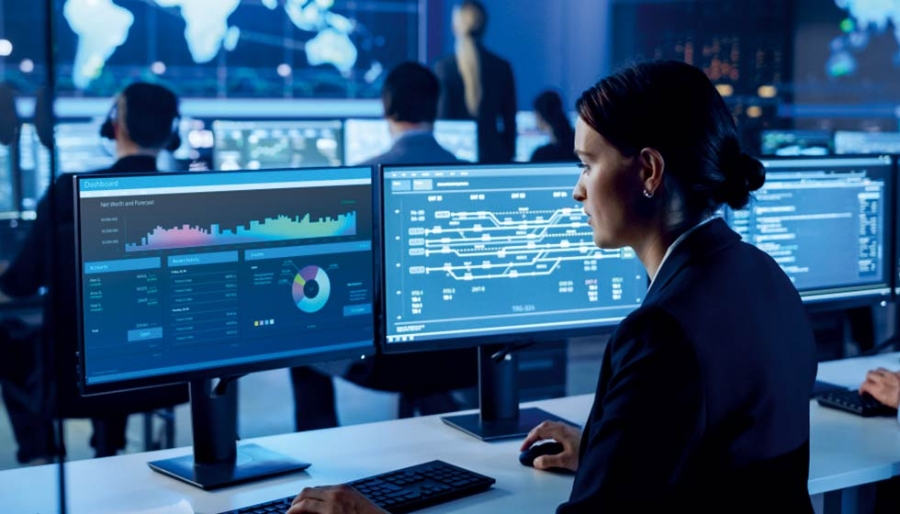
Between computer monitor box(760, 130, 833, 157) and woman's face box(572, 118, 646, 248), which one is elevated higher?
computer monitor box(760, 130, 833, 157)

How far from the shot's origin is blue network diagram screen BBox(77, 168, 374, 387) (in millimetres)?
1780

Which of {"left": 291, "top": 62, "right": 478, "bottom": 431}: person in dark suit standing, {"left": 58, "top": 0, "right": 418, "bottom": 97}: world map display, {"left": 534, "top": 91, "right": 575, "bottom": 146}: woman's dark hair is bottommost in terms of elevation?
{"left": 291, "top": 62, "right": 478, "bottom": 431}: person in dark suit standing

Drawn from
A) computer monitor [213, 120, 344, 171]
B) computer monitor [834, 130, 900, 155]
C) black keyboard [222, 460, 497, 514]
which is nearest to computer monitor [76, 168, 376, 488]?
black keyboard [222, 460, 497, 514]

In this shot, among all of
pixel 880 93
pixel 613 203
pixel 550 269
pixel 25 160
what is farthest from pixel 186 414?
pixel 880 93

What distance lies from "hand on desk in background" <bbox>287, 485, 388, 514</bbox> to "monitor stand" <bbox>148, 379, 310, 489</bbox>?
0.29 meters

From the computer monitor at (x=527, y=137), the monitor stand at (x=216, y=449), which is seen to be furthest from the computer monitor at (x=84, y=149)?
the monitor stand at (x=216, y=449)

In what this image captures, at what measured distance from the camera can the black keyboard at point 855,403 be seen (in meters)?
2.29

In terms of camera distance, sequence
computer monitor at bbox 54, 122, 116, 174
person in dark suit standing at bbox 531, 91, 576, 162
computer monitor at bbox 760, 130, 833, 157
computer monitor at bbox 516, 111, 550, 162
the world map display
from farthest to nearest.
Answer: the world map display
computer monitor at bbox 760, 130, 833, 157
computer monitor at bbox 516, 111, 550, 162
person in dark suit standing at bbox 531, 91, 576, 162
computer monitor at bbox 54, 122, 116, 174

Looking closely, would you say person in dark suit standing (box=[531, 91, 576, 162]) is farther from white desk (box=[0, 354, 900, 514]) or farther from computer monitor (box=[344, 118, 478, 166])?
white desk (box=[0, 354, 900, 514])

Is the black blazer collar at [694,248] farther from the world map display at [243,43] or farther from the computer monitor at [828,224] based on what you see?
the world map display at [243,43]

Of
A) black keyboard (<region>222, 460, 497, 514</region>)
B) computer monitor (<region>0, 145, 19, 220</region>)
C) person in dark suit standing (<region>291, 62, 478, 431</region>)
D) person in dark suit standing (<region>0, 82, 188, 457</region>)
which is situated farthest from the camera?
computer monitor (<region>0, 145, 19, 220</region>)

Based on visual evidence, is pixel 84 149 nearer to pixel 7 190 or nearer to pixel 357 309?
pixel 7 190

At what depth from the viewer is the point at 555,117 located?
5227 millimetres

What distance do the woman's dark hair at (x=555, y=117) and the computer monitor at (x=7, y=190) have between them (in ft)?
7.41
